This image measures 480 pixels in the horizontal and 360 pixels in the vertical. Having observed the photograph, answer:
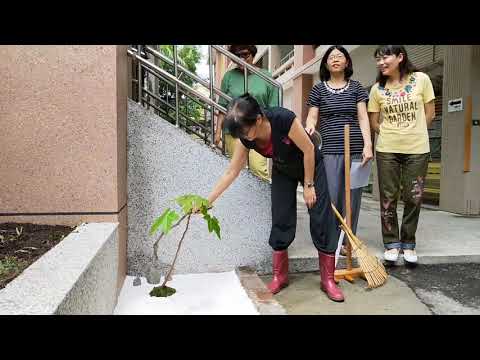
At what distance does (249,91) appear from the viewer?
335cm

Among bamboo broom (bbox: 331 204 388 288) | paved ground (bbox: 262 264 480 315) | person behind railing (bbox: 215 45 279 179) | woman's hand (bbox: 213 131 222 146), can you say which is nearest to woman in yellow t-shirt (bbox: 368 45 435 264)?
paved ground (bbox: 262 264 480 315)

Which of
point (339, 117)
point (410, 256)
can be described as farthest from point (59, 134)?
point (410, 256)

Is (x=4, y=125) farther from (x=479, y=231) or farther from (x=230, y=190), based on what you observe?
(x=479, y=231)

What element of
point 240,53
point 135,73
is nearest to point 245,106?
point 240,53

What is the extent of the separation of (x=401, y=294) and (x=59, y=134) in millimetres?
2496

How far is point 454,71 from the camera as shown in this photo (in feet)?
19.0

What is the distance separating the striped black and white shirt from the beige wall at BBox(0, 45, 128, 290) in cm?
149

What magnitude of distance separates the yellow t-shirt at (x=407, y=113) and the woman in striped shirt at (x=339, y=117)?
26 cm

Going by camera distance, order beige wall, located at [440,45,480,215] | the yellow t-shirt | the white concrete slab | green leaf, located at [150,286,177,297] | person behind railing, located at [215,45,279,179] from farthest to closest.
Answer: beige wall, located at [440,45,480,215] → person behind railing, located at [215,45,279,179] → the yellow t-shirt → green leaf, located at [150,286,177,297] → the white concrete slab

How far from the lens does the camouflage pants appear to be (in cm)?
297

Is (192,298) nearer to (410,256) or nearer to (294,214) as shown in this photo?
(294,214)

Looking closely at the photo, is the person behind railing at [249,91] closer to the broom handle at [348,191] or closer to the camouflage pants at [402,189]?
the broom handle at [348,191]

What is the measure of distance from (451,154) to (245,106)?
4892mm

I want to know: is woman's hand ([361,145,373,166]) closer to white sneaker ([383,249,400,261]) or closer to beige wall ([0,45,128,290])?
white sneaker ([383,249,400,261])
